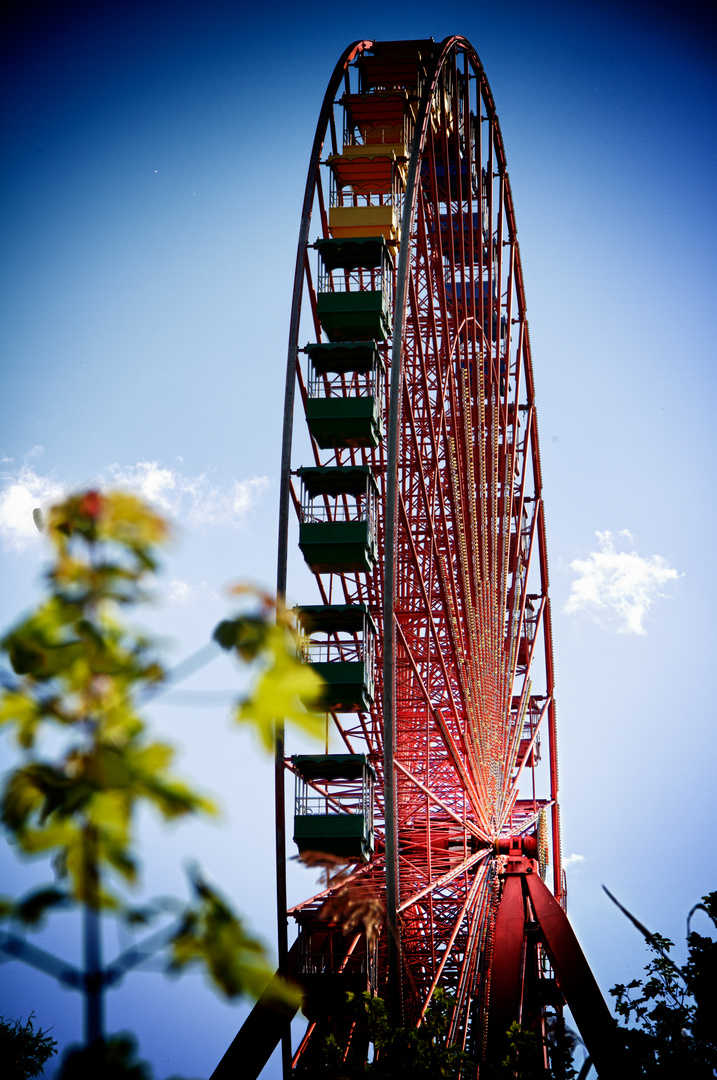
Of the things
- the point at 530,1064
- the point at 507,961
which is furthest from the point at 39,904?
the point at 507,961

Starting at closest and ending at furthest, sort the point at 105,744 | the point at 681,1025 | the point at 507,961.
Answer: the point at 105,744 < the point at 681,1025 < the point at 507,961

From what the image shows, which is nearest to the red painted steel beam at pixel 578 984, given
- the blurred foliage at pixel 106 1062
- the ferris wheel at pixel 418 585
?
the ferris wheel at pixel 418 585

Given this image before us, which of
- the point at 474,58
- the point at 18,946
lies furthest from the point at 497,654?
the point at 18,946

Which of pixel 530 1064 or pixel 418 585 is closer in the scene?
pixel 530 1064

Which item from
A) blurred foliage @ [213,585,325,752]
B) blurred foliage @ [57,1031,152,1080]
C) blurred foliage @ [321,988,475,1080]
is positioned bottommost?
blurred foliage @ [57,1031,152,1080]

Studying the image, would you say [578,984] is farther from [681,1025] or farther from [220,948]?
[220,948]

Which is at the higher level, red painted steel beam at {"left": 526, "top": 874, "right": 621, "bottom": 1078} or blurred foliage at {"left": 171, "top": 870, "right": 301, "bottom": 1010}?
red painted steel beam at {"left": 526, "top": 874, "right": 621, "bottom": 1078}

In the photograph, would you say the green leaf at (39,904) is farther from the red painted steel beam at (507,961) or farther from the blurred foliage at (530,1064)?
the red painted steel beam at (507,961)

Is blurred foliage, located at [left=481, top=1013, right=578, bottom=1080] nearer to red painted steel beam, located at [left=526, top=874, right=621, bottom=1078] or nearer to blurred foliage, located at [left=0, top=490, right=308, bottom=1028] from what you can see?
red painted steel beam, located at [left=526, top=874, right=621, bottom=1078]

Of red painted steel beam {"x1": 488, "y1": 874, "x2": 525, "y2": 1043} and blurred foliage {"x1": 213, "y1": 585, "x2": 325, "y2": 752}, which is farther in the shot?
red painted steel beam {"x1": 488, "y1": 874, "x2": 525, "y2": 1043}

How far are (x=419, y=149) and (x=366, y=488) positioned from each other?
201 inches

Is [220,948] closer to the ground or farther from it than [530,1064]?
closer to the ground

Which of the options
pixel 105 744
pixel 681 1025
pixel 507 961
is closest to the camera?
pixel 105 744

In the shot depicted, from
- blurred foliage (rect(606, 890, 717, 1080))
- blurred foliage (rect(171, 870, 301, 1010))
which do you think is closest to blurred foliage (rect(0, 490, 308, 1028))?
blurred foliage (rect(171, 870, 301, 1010))
